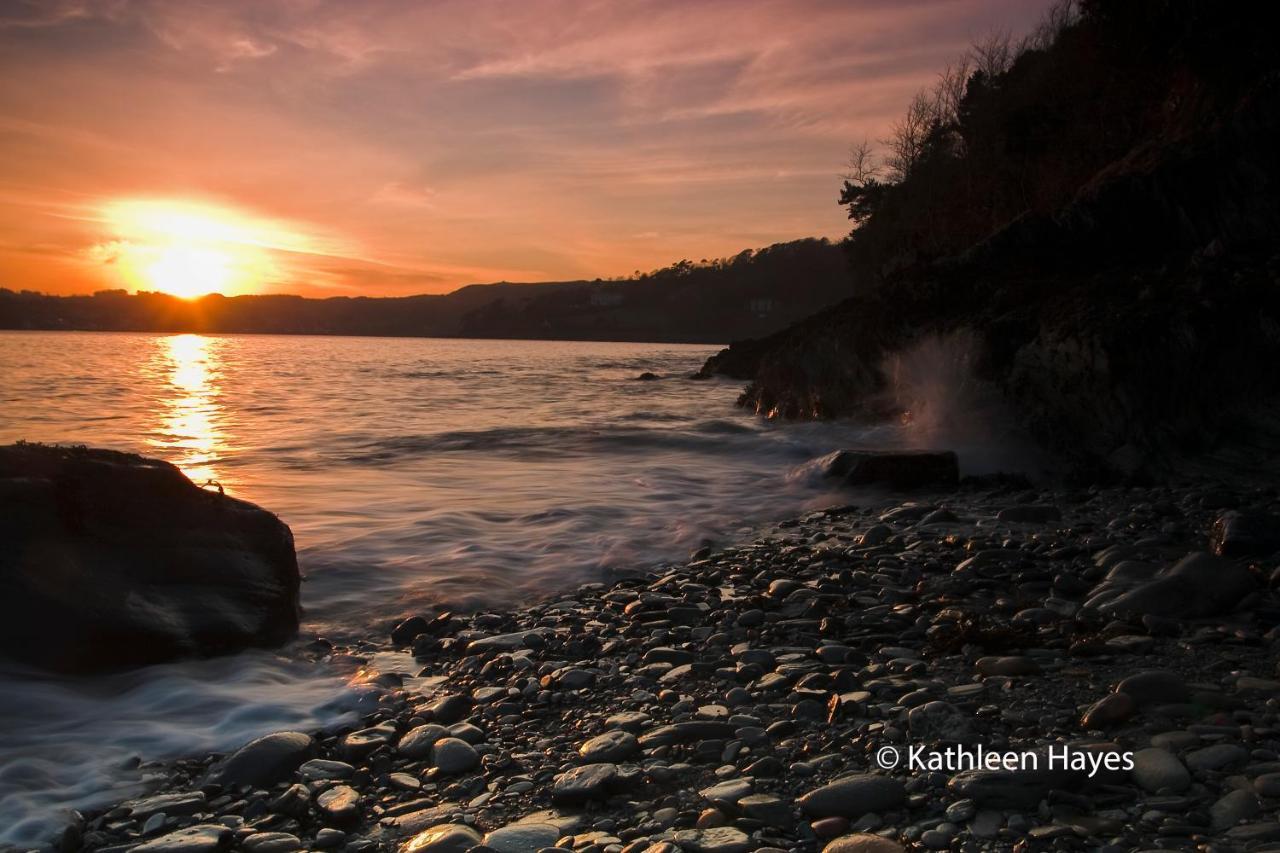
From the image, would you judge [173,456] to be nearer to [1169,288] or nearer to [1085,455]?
[1085,455]

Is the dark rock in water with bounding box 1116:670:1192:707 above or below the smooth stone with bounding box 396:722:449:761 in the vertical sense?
above

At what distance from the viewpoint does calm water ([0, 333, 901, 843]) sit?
13.4ft

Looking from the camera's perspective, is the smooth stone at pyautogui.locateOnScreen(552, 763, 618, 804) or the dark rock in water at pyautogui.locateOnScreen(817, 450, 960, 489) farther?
the dark rock in water at pyautogui.locateOnScreen(817, 450, 960, 489)

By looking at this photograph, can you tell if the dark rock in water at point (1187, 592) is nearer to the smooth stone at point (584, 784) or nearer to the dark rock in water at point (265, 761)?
the smooth stone at point (584, 784)

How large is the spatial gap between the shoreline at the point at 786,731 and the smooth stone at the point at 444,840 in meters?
0.01

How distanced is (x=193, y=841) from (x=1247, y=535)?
5.68 meters

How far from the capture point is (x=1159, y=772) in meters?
2.61

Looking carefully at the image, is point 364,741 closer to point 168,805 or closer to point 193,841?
point 168,805

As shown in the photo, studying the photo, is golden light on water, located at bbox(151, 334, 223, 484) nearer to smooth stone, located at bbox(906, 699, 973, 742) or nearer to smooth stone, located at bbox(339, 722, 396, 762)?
smooth stone, located at bbox(339, 722, 396, 762)

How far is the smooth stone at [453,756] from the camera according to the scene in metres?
3.38

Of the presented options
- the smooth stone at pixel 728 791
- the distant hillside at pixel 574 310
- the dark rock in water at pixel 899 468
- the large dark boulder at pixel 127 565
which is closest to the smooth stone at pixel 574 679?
the smooth stone at pixel 728 791

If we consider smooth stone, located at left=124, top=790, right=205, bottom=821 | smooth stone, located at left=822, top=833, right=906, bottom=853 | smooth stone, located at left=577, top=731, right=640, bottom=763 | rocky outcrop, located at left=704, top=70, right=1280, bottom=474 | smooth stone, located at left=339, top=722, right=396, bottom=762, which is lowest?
smooth stone, located at left=124, top=790, right=205, bottom=821

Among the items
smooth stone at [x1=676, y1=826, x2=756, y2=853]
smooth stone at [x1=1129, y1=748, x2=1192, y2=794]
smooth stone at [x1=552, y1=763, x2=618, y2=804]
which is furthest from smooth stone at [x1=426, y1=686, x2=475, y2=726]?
smooth stone at [x1=1129, y1=748, x2=1192, y2=794]

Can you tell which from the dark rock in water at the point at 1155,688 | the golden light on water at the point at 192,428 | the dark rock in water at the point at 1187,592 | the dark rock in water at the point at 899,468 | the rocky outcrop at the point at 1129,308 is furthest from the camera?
the golden light on water at the point at 192,428
